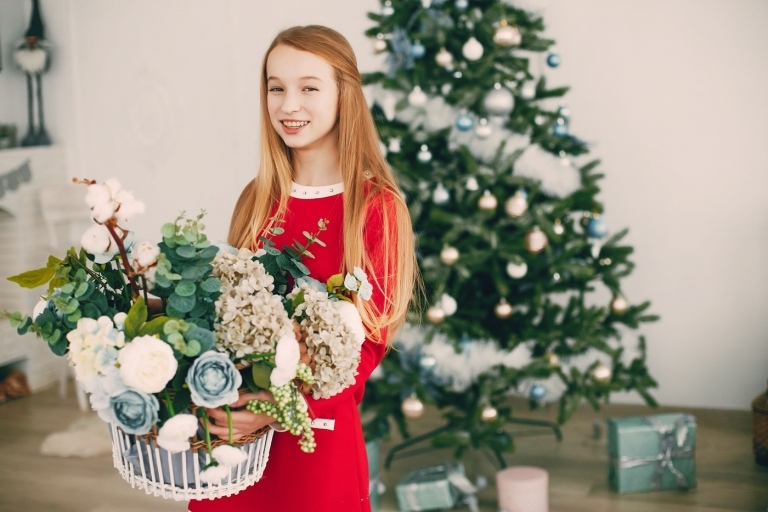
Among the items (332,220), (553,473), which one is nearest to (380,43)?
(332,220)

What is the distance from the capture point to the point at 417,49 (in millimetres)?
2725

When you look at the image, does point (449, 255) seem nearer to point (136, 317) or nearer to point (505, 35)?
point (505, 35)

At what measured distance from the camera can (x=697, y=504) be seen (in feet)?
8.99

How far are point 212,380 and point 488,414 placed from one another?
184 centimetres

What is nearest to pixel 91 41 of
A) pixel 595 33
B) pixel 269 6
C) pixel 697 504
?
pixel 269 6

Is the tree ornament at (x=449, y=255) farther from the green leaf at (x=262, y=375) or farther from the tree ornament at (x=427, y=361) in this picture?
the green leaf at (x=262, y=375)

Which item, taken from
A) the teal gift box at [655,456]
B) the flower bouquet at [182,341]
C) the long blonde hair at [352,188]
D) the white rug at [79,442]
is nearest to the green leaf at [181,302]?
the flower bouquet at [182,341]

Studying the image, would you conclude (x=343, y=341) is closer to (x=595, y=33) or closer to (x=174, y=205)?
(x=595, y=33)

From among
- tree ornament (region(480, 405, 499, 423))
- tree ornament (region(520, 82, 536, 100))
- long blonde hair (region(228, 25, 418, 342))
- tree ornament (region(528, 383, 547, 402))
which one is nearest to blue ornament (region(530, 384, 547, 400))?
tree ornament (region(528, 383, 547, 402))

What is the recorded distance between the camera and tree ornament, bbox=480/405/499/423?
2.80 metres

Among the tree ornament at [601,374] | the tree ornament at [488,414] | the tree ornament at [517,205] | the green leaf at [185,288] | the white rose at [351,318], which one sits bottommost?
the tree ornament at [488,414]

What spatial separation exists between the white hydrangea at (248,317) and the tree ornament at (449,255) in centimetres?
155

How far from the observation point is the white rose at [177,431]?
109 cm

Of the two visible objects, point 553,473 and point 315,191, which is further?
point 553,473
